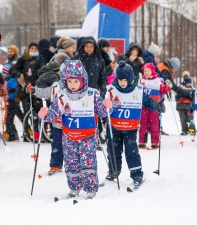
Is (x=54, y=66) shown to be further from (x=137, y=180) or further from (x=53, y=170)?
(x=137, y=180)

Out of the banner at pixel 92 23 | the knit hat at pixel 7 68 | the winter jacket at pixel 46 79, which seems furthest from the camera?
the banner at pixel 92 23

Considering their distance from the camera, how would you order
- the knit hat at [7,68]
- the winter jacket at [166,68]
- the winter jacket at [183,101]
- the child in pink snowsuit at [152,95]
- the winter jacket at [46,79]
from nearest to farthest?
the winter jacket at [46,79] < the child in pink snowsuit at [152,95] < the knit hat at [7,68] < the winter jacket at [166,68] < the winter jacket at [183,101]

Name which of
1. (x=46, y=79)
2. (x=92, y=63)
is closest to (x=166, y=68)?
(x=92, y=63)

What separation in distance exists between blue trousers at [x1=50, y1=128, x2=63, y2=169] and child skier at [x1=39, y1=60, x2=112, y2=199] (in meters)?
1.27

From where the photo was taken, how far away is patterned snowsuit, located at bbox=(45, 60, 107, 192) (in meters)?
5.59

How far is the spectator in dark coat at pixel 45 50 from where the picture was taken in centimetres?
956

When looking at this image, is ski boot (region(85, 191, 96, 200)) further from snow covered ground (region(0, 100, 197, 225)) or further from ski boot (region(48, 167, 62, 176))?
ski boot (region(48, 167, 62, 176))

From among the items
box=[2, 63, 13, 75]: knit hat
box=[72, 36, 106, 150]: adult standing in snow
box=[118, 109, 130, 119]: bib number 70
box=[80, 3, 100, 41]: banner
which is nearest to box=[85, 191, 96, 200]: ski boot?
box=[118, 109, 130, 119]: bib number 70

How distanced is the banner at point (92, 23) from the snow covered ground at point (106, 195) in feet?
10.7

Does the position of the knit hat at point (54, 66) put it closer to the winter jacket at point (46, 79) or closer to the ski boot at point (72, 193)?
the winter jacket at point (46, 79)

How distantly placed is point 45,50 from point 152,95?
6.86 feet

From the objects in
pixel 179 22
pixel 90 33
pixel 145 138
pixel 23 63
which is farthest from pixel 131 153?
pixel 179 22

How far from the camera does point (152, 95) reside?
30.3 ft

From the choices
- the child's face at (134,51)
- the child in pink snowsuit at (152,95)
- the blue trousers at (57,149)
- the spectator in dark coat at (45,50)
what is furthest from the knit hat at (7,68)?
the blue trousers at (57,149)
